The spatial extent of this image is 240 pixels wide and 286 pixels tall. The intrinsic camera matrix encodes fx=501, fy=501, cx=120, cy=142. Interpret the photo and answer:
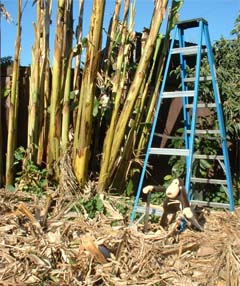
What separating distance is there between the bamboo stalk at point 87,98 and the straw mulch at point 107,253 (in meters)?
0.96

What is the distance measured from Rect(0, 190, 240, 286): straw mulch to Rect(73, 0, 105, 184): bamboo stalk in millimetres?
957

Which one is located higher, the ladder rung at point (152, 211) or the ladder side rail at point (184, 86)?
the ladder side rail at point (184, 86)

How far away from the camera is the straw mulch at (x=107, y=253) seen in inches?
151

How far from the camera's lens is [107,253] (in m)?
4.06

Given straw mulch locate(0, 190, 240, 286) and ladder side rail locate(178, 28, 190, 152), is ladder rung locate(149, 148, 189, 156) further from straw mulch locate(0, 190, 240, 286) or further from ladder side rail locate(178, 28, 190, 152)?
straw mulch locate(0, 190, 240, 286)

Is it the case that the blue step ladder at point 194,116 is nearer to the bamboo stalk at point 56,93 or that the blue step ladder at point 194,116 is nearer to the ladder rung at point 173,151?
the ladder rung at point 173,151

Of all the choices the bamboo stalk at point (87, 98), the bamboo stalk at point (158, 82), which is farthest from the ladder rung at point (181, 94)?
the bamboo stalk at point (87, 98)

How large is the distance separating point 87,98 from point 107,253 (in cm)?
213

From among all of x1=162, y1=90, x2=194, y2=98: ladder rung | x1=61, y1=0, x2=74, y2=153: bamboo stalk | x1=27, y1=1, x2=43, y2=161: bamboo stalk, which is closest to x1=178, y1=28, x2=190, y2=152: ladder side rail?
x1=162, y1=90, x2=194, y2=98: ladder rung

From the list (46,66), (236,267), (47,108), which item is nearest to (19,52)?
(46,66)

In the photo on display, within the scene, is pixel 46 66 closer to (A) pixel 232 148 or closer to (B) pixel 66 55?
(B) pixel 66 55

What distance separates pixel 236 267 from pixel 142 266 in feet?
2.39

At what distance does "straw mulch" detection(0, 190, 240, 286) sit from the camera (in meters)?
3.83

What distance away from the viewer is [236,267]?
3859 mm
